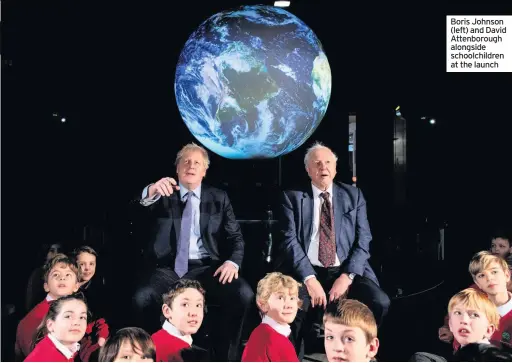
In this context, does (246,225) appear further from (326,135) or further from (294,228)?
(326,135)

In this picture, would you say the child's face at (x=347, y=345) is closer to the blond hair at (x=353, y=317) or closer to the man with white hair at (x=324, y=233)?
the blond hair at (x=353, y=317)

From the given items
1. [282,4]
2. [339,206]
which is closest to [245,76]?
[282,4]

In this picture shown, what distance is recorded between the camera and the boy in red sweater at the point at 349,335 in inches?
112

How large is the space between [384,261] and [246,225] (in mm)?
1477

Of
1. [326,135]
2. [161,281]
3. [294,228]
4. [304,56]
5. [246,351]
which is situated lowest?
[246,351]

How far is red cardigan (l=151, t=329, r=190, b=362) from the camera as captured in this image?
126 inches

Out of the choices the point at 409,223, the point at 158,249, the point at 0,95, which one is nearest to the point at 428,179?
the point at 409,223

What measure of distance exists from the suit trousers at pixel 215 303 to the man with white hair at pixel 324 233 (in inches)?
14.0

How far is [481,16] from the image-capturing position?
469cm

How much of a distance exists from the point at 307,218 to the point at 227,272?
619 mm

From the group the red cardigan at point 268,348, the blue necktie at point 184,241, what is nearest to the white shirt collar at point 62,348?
the red cardigan at point 268,348

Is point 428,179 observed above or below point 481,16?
below

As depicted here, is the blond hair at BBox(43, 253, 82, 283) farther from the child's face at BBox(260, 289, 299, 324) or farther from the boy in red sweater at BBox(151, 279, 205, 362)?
the child's face at BBox(260, 289, 299, 324)

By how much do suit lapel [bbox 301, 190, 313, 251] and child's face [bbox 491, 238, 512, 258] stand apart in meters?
1.65
